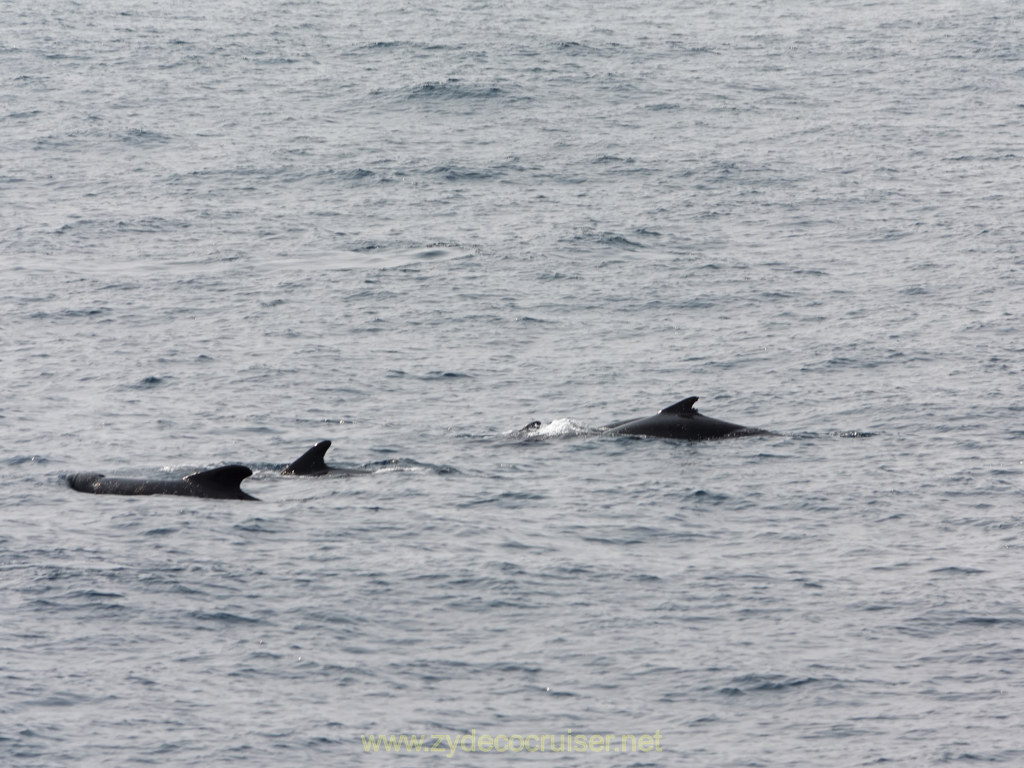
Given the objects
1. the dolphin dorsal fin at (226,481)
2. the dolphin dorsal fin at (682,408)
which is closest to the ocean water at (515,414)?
the dolphin dorsal fin at (226,481)

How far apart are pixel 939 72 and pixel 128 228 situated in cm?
3478

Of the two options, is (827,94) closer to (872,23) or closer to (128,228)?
(872,23)

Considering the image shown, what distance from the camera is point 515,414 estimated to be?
1196 inches

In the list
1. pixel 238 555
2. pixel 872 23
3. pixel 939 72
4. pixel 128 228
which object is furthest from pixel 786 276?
pixel 872 23

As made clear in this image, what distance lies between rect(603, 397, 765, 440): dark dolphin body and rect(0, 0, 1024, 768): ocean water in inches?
17.8

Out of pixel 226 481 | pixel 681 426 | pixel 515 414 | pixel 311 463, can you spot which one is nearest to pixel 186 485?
pixel 226 481

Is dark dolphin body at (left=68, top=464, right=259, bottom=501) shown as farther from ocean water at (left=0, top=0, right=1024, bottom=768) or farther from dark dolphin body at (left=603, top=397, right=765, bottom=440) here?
dark dolphin body at (left=603, top=397, right=765, bottom=440)

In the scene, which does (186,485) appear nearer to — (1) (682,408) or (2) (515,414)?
(2) (515,414)

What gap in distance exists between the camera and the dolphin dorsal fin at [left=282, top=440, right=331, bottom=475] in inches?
1047

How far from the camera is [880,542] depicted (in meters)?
24.2

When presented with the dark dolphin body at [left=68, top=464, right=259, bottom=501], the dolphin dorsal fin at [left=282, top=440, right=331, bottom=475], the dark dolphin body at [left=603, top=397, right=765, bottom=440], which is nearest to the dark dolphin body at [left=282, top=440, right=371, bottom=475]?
the dolphin dorsal fin at [left=282, top=440, right=331, bottom=475]

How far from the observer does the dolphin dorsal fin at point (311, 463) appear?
26.6m

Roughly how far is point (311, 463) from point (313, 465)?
46 mm

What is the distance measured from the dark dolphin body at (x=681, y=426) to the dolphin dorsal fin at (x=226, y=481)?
260 inches
